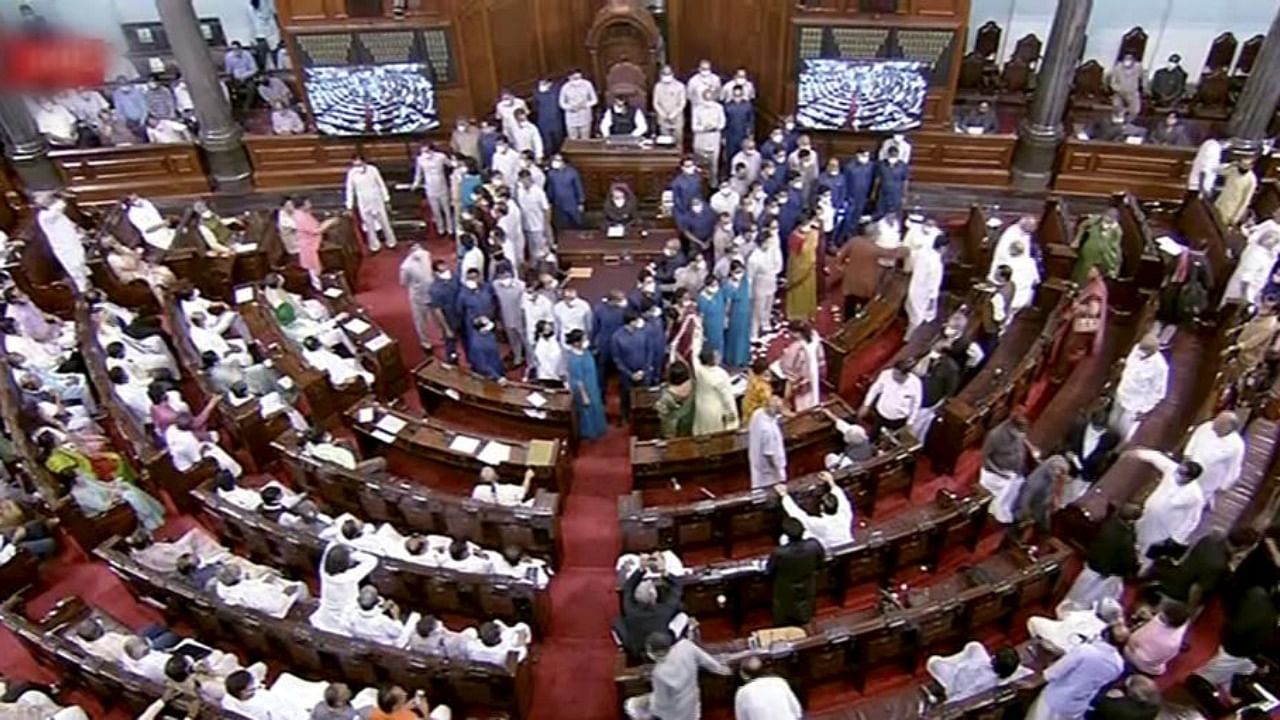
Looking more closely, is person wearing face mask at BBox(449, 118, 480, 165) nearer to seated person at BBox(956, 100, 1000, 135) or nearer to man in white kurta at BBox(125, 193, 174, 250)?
man in white kurta at BBox(125, 193, 174, 250)

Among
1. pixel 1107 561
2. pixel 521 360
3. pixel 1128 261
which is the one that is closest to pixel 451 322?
pixel 521 360

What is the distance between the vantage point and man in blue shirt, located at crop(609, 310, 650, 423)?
10164mm

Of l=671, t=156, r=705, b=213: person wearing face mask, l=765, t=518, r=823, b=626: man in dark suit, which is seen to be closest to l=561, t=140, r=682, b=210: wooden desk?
l=671, t=156, r=705, b=213: person wearing face mask

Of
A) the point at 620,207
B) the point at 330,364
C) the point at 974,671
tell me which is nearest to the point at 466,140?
the point at 620,207

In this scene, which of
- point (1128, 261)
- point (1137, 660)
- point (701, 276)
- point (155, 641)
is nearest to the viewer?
point (1137, 660)

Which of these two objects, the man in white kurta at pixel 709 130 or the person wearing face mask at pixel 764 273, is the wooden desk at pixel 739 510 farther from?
the man in white kurta at pixel 709 130

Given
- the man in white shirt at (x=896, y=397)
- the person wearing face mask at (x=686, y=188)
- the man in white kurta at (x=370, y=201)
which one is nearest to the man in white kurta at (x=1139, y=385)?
the man in white shirt at (x=896, y=397)

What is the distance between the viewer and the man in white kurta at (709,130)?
45.4 ft

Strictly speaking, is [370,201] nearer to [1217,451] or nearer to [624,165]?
[624,165]

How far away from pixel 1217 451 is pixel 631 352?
5.15m

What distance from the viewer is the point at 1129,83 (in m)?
14.8

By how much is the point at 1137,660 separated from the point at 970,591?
1.19 meters

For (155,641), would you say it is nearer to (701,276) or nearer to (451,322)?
(451,322)

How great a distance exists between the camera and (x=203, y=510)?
9203mm
